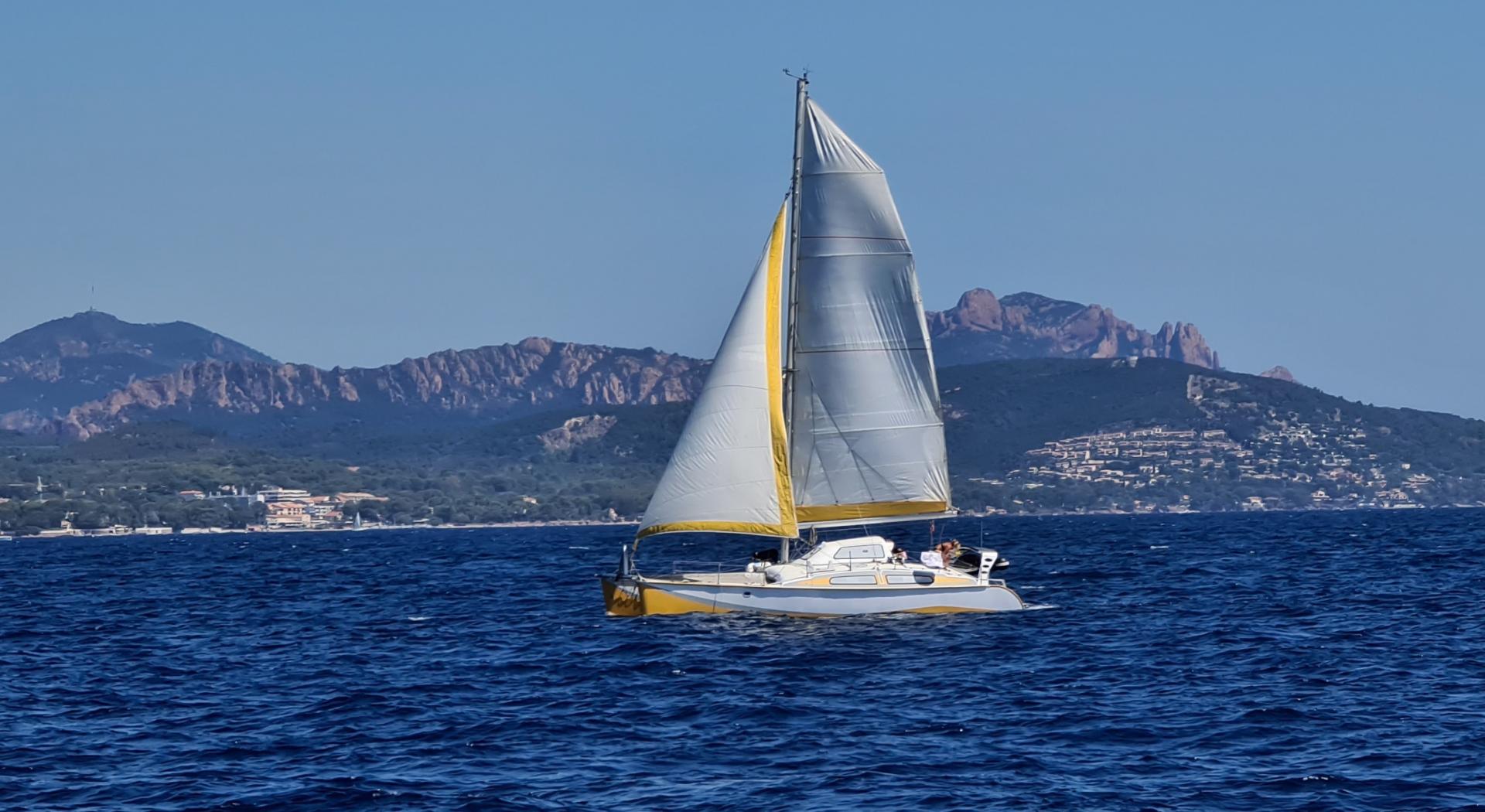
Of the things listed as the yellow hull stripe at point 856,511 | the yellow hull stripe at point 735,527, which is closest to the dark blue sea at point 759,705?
the yellow hull stripe at point 735,527

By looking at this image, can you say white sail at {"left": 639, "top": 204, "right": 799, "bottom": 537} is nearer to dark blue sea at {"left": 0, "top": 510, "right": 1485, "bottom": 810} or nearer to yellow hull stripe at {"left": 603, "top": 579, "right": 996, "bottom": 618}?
yellow hull stripe at {"left": 603, "top": 579, "right": 996, "bottom": 618}

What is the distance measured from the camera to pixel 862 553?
54.8 metres

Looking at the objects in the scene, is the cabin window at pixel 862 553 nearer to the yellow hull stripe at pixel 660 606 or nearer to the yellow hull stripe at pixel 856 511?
the yellow hull stripe at pixel 856 511

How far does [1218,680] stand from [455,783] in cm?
1955

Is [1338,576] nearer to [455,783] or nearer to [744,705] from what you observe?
[744,705]

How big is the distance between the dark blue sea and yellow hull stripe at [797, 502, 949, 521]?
10.6 ft

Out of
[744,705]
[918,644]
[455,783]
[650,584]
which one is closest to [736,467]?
[650,584]

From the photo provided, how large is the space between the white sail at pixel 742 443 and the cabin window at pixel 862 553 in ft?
4.91

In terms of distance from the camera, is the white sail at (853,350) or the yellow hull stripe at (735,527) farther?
the white sail at (853,350)

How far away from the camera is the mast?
55156mm

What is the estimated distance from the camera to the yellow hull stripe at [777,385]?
5456cm

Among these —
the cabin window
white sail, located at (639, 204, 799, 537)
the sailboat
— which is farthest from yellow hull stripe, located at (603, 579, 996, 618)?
white sail, located at (639, 204, 799, 537)

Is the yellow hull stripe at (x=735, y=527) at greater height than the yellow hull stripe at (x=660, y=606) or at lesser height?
greater

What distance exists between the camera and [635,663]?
47.6m
